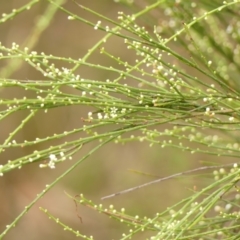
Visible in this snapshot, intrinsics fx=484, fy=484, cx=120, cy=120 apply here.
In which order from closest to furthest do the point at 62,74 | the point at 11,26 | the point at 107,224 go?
the point at 62,74 → the point at 107,224 → the point at 11,26

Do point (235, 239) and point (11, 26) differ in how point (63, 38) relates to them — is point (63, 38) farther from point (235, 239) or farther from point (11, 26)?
point (235, 239)

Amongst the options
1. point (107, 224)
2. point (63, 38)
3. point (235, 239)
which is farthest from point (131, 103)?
point (63, 38)

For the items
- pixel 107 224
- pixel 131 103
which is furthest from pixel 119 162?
pixel 131 103

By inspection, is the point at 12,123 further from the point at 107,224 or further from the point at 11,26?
the point at 107,224

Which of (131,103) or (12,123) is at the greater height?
(12,123)

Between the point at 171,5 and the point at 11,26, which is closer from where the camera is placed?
the point at 171,5

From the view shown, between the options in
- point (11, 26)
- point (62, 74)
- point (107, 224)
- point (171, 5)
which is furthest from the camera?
point (11, 26)

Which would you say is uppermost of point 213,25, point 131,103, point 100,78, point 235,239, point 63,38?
point 63,38
